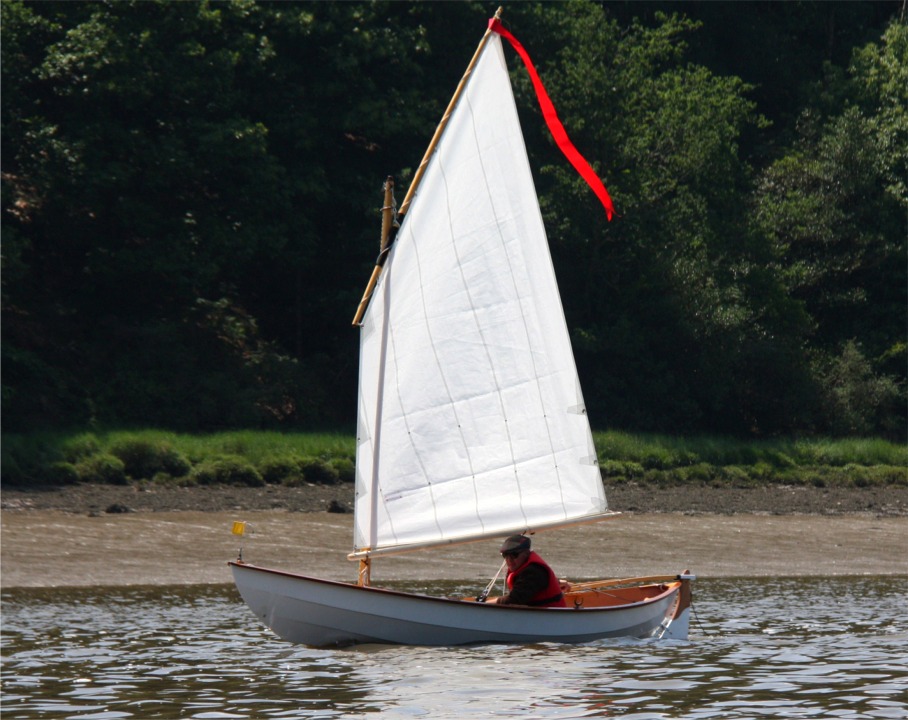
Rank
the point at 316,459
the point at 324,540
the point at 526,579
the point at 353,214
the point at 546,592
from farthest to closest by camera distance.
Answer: the point at 353,214 → the point at 316,459 → the point at 324,540 → the point at 546,592 → the point at 526,579

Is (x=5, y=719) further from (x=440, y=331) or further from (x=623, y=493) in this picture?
(x=623, y=493)

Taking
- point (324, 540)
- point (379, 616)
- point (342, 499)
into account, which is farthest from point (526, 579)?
point (342, 499)

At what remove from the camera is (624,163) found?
49312 mm

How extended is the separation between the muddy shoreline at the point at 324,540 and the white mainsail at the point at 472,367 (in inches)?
308

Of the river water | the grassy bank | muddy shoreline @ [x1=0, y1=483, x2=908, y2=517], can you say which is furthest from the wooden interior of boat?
the grassy bank

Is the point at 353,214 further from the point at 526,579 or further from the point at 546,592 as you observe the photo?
the point at 526,579

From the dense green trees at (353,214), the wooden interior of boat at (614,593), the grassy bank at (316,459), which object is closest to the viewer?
the wooden interior of boat at (614,593)

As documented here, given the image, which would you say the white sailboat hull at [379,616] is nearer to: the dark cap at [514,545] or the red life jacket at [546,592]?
the red life jacket at [546,592]

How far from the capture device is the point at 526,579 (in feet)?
54.1

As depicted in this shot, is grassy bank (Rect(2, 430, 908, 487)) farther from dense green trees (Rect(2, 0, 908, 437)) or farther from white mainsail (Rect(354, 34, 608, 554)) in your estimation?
white mainsail (Rect(354, 34, 608, 554))

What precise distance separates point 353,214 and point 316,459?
14.6 m

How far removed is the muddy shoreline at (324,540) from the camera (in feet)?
79.3

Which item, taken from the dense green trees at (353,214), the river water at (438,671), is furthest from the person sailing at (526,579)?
the dense green trees at (353,214)

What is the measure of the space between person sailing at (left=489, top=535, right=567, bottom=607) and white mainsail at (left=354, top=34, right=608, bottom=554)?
44 cm
